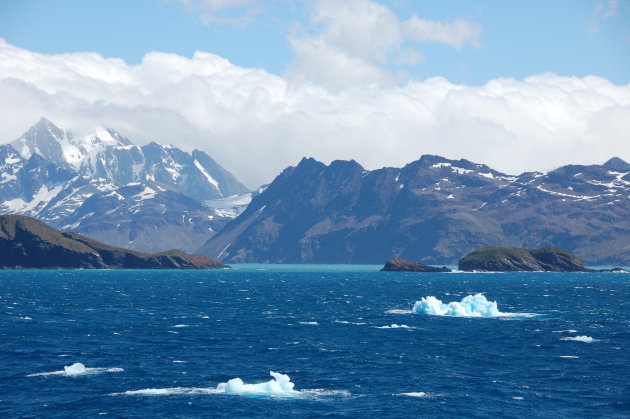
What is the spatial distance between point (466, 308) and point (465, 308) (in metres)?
0.23

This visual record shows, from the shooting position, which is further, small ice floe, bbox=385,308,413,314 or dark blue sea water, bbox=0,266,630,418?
small ice floe, bbox=385,308,413,314

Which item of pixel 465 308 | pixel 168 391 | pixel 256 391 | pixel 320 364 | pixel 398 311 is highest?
pixel 465 308

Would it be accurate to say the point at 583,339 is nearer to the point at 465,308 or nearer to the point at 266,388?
the point at 465,308

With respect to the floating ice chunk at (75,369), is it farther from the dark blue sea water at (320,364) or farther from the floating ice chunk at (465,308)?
A: the floating ice chunk at (465,308)

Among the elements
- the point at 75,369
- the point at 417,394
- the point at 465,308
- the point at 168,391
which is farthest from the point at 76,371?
the point at 465,308

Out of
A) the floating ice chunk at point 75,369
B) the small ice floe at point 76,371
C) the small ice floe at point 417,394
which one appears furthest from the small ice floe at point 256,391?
the floating ice chunk at point 75,369

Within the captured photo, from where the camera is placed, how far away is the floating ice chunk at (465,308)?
Result: 557ft

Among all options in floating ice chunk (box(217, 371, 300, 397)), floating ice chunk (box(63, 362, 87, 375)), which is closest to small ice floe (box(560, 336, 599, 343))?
Answer: floating ice chunk (box(217, 371, 300, 397))

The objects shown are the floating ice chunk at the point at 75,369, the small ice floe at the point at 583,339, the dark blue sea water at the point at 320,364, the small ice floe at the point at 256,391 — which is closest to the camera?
the dark blue sea water at the point at 320,364

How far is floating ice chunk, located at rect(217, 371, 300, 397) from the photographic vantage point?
86.4 metres

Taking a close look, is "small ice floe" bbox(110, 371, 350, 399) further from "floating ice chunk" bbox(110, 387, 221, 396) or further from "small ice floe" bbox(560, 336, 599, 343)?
"small ice floe" bbox(560, 336, 599, 343)

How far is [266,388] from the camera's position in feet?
286

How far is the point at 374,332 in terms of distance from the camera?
13775cm

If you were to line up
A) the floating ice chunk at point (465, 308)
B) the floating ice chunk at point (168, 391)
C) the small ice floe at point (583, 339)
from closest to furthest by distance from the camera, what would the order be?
the floating ice chunk at point (168, 391), the small ice floe at point (583, 339), the floating ice chunk at point (465, 308)
